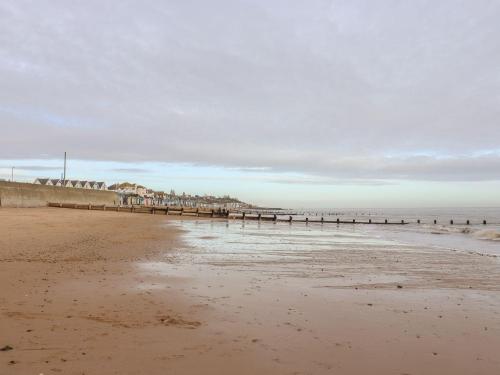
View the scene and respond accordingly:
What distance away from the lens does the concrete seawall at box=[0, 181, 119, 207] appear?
47.3 meters

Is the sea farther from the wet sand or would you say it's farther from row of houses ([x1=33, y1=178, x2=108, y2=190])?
row of houses ([x1=33, y1=178, x2=108, y2=190])

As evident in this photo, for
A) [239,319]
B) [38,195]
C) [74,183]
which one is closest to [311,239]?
[239,319]

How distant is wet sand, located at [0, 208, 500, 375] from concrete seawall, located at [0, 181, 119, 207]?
39751mm

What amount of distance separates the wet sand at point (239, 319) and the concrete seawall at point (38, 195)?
130ft

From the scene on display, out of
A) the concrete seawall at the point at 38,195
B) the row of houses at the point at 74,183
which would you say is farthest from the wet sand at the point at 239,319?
the row of houses at the point at 74,183

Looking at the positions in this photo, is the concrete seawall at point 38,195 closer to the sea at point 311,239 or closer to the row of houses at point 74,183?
the sea at point 311,239

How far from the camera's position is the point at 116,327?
242 inches

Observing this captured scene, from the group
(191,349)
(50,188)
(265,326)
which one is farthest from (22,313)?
(50,188)

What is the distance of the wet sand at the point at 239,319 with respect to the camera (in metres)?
5.00

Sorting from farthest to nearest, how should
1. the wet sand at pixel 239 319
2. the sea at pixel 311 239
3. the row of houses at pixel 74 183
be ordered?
the row of houses at pixel 74 183 → the sea at pixel 311 239 → the wet sand at pixel 239 319

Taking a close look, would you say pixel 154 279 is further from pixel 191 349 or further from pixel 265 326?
pixel 191 349

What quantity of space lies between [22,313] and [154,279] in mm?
3968

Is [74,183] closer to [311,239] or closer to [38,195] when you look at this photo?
[38,195]

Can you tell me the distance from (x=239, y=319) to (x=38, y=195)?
181ft
